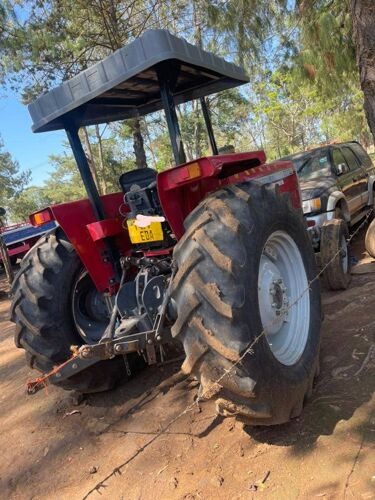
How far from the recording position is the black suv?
644cm

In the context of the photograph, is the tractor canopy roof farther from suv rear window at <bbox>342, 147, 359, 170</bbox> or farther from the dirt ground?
suv rear window at <bbox>342, 147, 359, 170</bbox>

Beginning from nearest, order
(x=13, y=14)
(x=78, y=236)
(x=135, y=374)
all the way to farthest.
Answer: (x=78, y=236), (x=135, y=374), (x=13, y=14)

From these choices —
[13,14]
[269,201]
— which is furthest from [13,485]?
[13,14]

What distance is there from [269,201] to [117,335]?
130 cm

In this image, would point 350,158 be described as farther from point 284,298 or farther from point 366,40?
point 284,298

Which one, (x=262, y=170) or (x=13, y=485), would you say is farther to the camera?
(x=262, y=170)

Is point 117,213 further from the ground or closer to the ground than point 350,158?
further from the ground

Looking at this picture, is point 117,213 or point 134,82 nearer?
point 134,82

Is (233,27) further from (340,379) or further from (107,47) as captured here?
(340,379)

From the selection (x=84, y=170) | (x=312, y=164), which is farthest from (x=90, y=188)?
(x=312, y=164)

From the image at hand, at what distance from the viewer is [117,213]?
12.6 feet

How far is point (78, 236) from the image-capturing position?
3.52m

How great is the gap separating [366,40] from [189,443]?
4802 mm

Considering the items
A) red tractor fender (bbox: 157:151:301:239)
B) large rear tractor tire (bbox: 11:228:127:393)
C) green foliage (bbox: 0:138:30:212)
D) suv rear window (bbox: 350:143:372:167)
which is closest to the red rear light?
large rear tractor tire (bbox: 11:228:127:393)
